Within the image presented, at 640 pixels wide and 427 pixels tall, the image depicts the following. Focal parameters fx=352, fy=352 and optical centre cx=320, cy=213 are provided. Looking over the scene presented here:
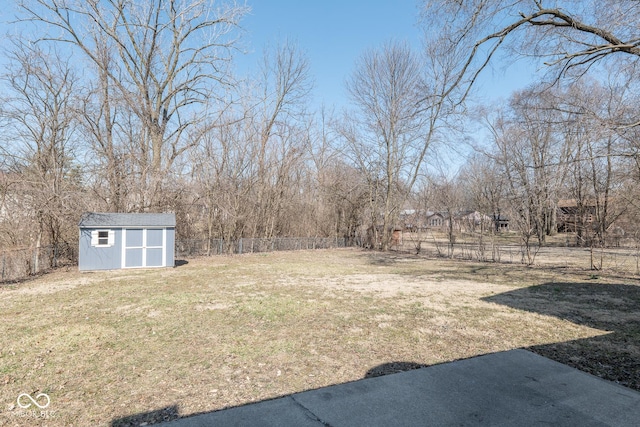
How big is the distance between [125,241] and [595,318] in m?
14.0

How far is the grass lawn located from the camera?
3.55 metres

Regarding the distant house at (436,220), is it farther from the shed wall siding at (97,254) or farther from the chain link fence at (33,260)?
the chain link fence at (33,260)

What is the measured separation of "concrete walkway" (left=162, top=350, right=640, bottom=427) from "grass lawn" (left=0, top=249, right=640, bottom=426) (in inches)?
21.7

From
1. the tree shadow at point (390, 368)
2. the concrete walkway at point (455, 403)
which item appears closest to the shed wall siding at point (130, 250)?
the tree shadow at point (390, 368)

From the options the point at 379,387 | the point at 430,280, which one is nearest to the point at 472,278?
the point at 430,280

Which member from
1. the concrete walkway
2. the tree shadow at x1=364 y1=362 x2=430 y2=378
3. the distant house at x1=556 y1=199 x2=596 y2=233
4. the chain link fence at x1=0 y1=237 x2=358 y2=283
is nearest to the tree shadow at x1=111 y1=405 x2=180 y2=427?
the concrete walkway

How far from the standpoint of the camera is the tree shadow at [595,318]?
416 cm

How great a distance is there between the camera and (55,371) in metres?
4.01

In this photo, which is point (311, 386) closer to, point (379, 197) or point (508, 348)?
point (508, 348)

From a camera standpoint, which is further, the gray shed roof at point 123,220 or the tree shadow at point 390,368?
the gray shed roof at point 123,220

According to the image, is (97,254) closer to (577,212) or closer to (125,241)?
(125,241)

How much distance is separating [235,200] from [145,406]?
16.6m

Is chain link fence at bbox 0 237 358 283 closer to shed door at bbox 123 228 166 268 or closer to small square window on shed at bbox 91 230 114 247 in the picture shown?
small square window on shed at bbox 91 230 114 247

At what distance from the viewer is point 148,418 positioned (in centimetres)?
300
